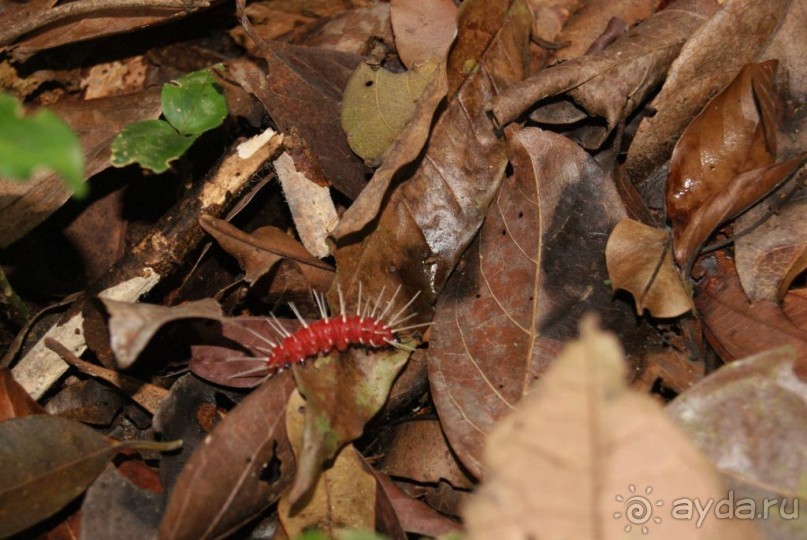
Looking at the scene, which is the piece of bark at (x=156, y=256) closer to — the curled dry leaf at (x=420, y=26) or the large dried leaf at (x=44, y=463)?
the large dried leaf at (x=44, y=463)

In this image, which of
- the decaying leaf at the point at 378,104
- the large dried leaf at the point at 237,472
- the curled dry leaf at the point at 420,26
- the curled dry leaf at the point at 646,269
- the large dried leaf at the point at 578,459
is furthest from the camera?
the curled dry leaf at the point at 420,26

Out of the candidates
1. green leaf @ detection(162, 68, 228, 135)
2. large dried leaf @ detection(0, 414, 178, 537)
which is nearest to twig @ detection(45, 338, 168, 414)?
large dried leaf @ detection(0, 414, 178, 537)

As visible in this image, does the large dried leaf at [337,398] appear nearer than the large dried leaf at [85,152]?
Yes

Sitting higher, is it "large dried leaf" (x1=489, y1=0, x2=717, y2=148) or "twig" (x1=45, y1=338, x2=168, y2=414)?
"large dried leaf" (x1=489, y1=0, x2=717, y2=148)

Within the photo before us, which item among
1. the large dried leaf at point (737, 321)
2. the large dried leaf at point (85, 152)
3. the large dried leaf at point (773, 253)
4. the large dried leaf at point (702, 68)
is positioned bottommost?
the large dried leaf at point (737, 321)

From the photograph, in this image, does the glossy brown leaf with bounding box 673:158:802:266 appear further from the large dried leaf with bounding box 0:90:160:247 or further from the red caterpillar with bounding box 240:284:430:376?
the large dried leaf with bounding box 0:90:160:247
